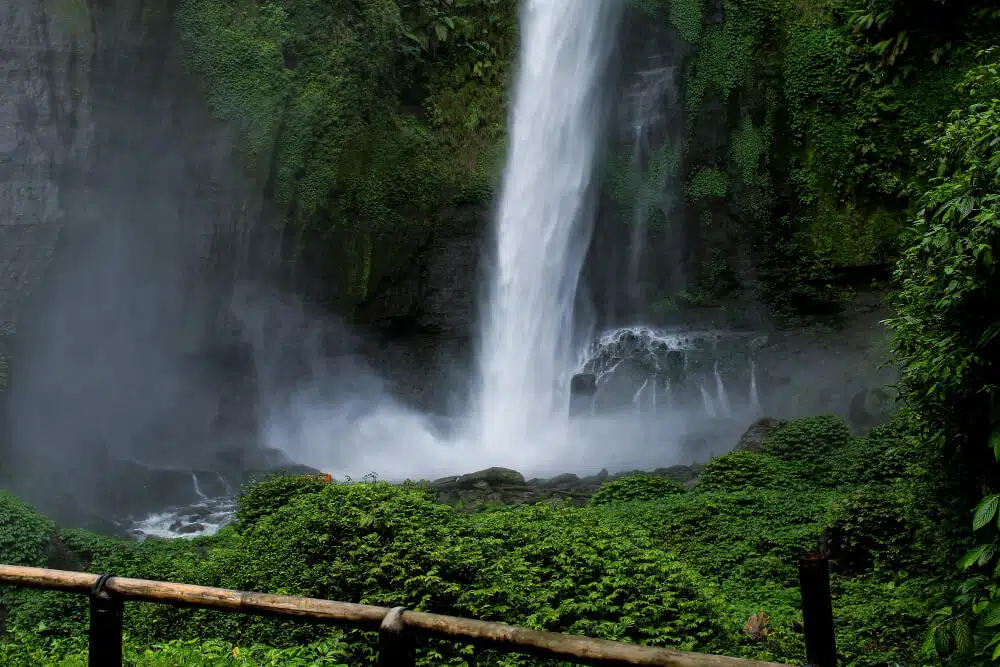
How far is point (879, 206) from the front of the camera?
17.8m

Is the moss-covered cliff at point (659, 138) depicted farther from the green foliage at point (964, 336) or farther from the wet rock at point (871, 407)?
the green foliage at point (964, 336)

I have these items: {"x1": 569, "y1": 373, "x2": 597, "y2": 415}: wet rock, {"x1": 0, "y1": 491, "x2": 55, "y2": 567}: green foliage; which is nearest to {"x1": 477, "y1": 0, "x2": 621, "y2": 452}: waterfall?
{"x1": 569, "y1": 373, "x2": 597, "y2": 415}: wet rock

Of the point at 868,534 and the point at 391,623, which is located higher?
the point at 391,623

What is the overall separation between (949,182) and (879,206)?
13.9 metres

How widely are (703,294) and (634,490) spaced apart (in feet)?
28.5

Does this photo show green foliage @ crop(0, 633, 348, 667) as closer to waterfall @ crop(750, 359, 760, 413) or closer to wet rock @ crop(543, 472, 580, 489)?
wet rock @ crop(543, 472, 580, 489)

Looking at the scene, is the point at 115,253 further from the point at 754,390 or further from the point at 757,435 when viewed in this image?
the point at 754,390

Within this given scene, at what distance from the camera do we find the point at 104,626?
11.9ft

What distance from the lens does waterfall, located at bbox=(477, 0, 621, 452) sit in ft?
66.3

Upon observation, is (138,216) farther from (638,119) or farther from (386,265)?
(638,119)

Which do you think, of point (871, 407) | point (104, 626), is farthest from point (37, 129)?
point (871, 407)

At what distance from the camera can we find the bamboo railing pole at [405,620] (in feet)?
9.66

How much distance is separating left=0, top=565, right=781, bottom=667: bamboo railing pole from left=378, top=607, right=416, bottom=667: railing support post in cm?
2

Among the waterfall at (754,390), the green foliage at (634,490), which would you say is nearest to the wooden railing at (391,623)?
the green foliage at (634,490)
